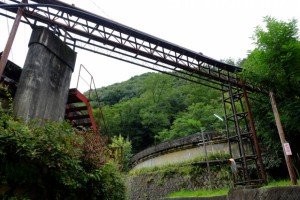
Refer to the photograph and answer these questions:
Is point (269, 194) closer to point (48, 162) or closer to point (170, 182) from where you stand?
point (48, 162)

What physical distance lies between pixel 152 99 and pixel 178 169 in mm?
24691

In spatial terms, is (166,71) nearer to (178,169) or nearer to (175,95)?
(178,169)

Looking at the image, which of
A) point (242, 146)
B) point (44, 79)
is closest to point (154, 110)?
point (242, 146)

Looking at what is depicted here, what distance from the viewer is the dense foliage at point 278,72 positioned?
1309 cm

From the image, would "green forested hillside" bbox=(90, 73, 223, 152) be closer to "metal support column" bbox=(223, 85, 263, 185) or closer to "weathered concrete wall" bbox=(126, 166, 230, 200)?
"weathered concrete wall" bbox=(126, 166, 230, 200)

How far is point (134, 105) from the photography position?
40.9 meters

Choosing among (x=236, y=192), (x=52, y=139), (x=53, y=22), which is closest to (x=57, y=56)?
(x=53, y=22)

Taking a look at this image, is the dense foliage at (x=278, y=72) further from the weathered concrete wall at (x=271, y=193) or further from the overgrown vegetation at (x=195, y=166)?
the weathered concrete wall at (x=271, y=193)

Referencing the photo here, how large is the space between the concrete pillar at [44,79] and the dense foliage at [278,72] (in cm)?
954

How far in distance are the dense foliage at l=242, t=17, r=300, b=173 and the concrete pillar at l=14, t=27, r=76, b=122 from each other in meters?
9.54

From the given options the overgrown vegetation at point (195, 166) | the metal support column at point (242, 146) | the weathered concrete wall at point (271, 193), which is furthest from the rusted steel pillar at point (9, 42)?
the overgrown vegetation at point (195, 166)

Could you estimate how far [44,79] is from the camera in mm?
9328

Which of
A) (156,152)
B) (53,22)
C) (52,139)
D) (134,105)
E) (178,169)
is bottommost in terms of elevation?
(52,139)

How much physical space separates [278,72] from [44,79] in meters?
11.2
